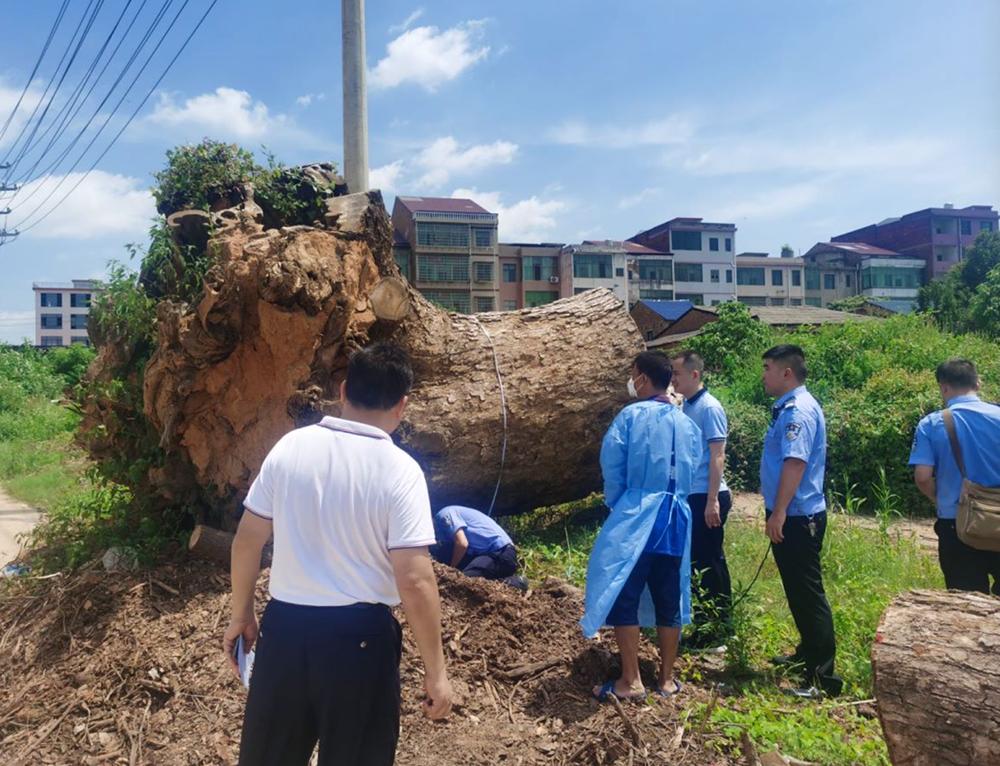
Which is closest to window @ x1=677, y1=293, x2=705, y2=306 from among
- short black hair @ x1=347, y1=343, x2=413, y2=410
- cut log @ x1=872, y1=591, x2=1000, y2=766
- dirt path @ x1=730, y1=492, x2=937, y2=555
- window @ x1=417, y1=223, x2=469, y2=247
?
window @ x1=417, y1=223, x2=469, y2=247

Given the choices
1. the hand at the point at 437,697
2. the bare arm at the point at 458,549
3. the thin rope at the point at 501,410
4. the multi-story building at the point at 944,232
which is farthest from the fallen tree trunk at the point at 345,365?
the multi-story building at the point at 944,232

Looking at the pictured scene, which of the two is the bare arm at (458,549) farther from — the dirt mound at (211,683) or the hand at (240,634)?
the hand at (240,634)

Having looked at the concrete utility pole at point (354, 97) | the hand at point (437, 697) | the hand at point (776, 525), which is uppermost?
the concrete utility pole at point (354, 97)

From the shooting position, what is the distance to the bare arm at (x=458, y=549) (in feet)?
16.1

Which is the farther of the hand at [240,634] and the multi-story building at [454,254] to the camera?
the multi-story building at [454,254]

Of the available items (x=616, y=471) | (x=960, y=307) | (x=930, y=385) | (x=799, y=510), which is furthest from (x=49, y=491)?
(x=960, y=307)

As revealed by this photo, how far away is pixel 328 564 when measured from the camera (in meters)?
2.16

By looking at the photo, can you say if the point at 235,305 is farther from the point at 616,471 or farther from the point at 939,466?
the point at 939,466

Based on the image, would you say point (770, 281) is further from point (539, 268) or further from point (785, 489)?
point (785, 489)

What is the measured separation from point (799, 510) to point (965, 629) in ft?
4.10

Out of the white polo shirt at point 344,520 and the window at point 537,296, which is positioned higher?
the window at point 537,296

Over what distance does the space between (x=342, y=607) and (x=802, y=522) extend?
8.65 ft

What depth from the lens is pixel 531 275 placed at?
47906 mm

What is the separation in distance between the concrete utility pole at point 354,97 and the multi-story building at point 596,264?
3842cm
